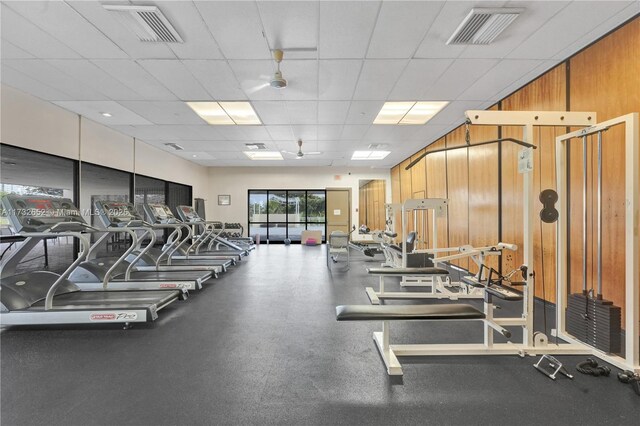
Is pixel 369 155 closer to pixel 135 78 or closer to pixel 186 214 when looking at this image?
pixel 186 214

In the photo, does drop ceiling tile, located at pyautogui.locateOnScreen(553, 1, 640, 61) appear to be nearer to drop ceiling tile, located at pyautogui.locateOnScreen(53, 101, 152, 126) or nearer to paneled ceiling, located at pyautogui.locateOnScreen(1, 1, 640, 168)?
paneled ceiling, located at pyautogui.locateOnScreen(1, 1, 640, 168)

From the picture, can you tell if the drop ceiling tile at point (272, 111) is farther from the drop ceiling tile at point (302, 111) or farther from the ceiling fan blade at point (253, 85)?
the ceiling fan blade at point (253, 85)

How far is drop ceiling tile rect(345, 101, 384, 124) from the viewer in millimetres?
4570

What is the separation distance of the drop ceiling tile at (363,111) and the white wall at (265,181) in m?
5.60

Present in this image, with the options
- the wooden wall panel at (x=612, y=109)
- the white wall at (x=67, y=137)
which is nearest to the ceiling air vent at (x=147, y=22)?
the white wall at (x=67, y=137)

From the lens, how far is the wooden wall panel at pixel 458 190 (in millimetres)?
5590

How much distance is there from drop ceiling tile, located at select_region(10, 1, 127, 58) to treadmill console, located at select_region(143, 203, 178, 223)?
2624 mm

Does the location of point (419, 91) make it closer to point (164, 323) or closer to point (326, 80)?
point (326, 80)

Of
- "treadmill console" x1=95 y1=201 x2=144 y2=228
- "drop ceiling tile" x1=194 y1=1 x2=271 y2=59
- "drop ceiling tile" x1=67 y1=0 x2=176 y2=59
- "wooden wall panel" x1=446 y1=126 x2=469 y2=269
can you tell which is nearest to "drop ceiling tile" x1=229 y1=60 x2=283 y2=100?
"drop ceiling tile" x1=194 y1=1 x2=271 y2=59

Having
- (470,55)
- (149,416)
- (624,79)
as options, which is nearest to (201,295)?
(149,416)

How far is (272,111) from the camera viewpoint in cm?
489

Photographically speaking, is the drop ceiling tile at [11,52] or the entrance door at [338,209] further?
the entrance door at [338,209]

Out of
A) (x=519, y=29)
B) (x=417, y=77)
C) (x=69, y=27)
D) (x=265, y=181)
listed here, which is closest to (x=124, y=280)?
(x=69, y=27)

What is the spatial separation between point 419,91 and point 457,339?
338 centimetres
